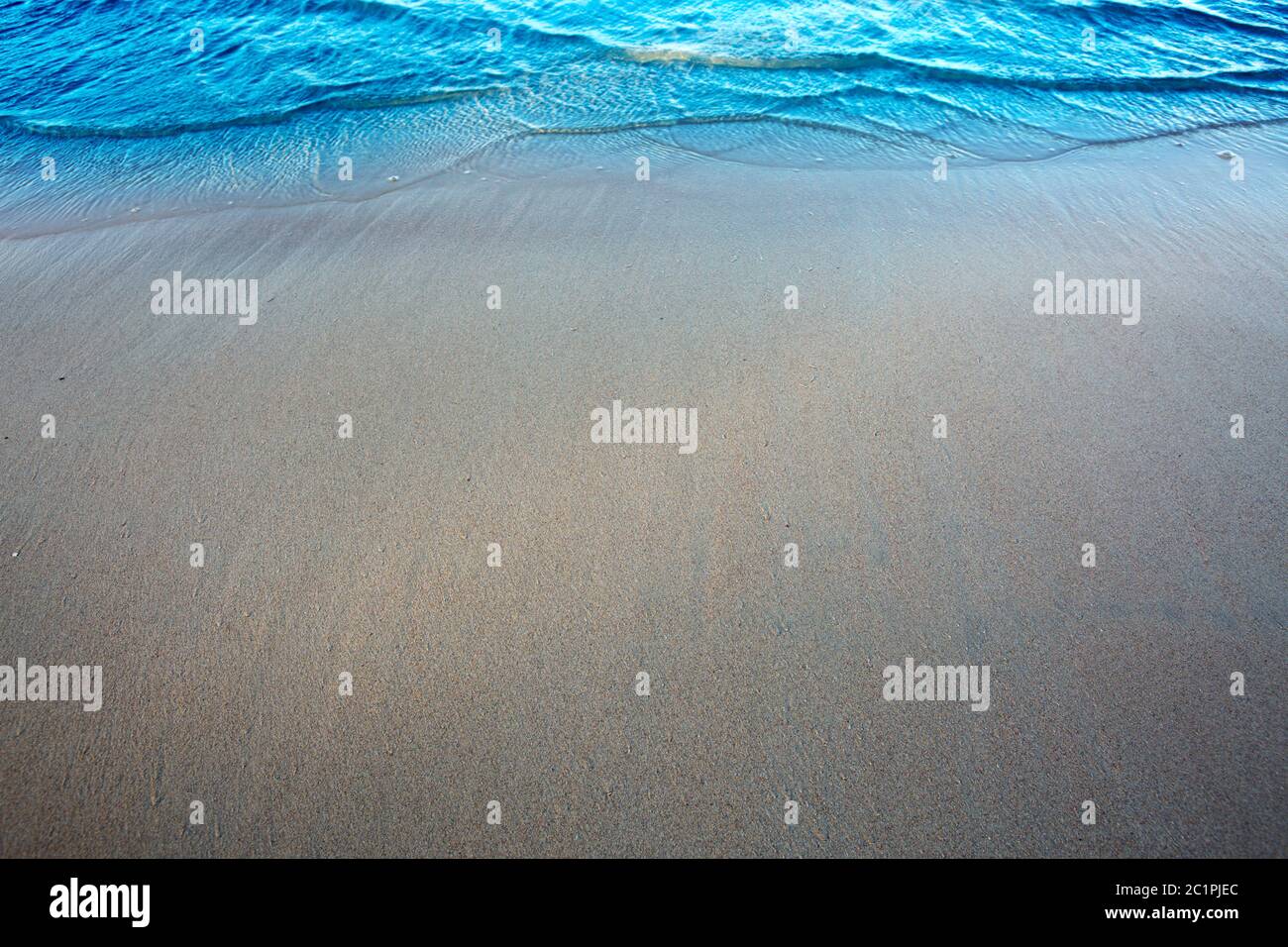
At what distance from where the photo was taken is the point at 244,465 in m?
3.51

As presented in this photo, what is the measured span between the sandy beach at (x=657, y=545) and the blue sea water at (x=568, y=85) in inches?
73.2

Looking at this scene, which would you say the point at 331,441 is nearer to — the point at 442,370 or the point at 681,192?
the point at 442,370

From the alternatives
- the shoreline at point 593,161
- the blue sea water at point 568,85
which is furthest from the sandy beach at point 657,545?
the blue sea water at point 568,85

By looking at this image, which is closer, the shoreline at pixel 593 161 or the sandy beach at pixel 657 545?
the sandy beach at pixel 657 545

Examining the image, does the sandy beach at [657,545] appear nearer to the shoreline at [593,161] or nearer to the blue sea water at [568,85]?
the shoreline at [593,161]

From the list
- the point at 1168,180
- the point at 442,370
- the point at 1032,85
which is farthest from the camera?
the point at 1032,85

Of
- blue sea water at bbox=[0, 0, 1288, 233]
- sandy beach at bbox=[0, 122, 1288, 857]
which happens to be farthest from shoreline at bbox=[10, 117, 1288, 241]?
sandy beach at bbox=[0, 122, 1288, 857]

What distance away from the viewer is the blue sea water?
656 cm

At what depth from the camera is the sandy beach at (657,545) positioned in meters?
2.38

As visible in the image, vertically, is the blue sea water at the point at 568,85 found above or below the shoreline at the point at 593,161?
above

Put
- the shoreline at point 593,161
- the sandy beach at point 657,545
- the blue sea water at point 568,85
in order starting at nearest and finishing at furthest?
the sandy beach at point 657,545, the shoreline at point 593,161, the blue sea water at point 568,85

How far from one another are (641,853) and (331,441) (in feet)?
8.38

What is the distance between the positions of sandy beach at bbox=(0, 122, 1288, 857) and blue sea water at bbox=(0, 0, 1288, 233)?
1859mm

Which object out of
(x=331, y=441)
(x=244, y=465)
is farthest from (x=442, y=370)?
(x=244, y=465)
